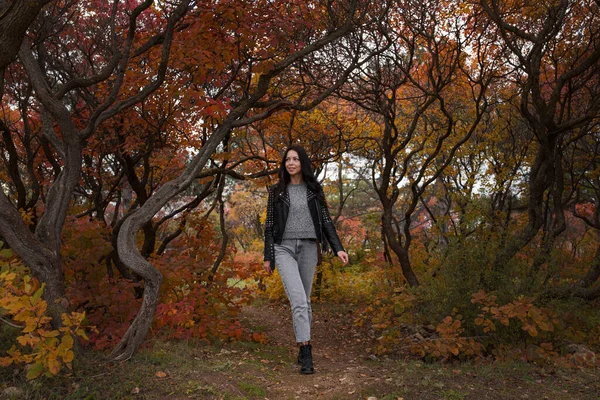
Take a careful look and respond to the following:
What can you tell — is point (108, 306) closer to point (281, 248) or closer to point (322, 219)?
point (281, 248)

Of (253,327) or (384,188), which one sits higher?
(384,188)

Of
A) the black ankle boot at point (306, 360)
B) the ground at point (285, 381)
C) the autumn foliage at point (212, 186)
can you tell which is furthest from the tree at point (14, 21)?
the black ankle boot at point (306, 360)

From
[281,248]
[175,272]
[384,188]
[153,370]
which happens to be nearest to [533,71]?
[384,188]

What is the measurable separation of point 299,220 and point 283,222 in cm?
14

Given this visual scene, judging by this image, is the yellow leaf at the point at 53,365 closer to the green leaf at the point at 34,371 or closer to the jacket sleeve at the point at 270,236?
the green leaf at the point at 34,371

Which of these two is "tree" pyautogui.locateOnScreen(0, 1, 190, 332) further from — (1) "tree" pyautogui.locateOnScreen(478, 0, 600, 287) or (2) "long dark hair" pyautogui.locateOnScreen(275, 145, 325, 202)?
(1) "tree" pyautogui.locateOnScreen(478, 0, 600, 287)

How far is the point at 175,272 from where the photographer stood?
17.2 feet

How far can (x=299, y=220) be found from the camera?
13.8 feet

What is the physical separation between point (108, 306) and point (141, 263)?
4.97 ft

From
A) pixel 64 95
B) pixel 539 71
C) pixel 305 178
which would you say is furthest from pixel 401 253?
pixel 64 95

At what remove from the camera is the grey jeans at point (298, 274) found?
3.98 metres

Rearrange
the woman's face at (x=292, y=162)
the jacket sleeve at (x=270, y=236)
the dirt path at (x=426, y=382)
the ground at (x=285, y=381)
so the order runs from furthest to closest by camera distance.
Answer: the woman's face at (x=292, y=162), the jacket sleeve at (x=270, y=236), the dirt path at (x=426, y=382), the ground at (x=285, y=381)

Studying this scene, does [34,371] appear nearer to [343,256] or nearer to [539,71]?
[343,256]

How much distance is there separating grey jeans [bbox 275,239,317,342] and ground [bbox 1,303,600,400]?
0.46 meters
